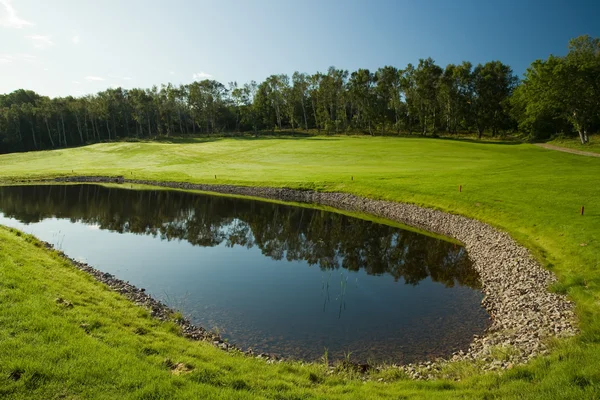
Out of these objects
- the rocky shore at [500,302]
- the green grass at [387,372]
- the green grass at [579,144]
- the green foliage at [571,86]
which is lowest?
the rocky shore at [500,302]

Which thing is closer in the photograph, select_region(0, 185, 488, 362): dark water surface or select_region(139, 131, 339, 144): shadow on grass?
select_region(0, 185, 488, 362): dark water surface

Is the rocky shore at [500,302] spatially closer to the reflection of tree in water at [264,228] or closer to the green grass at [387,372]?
the green grass at [387,372]

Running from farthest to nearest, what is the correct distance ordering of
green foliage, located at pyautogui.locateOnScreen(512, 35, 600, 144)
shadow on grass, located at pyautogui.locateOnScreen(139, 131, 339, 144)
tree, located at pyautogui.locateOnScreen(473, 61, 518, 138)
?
shadow on grass, located at pyautogui.locateOnScreen(139, 131, 339, 144)
tree, located at pyautogui.locateOnScreen(473, 61, 518, 138)
green foliage, located at pyautogui.locateOnScreen(512, 35, 600, 144)

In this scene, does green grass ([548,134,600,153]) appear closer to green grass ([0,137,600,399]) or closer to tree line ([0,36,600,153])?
tree line ([0,36,600,153])

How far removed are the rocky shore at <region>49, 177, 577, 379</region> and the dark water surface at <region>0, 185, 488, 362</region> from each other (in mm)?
937

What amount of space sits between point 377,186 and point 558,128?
7614cm

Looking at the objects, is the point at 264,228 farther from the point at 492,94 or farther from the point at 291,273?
the point at 492,94

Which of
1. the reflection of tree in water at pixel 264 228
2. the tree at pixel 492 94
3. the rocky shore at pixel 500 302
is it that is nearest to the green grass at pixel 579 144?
the tree at pixel 492 94

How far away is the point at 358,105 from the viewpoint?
122 meters

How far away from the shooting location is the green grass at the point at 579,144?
64.7 meters

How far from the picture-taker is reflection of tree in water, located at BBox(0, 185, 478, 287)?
26.1 m

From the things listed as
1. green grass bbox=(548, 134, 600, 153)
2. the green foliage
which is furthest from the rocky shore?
the green foliage

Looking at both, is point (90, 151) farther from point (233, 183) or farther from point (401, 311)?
point (401, 311)

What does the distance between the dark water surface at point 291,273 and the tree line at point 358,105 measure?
68160 mm
